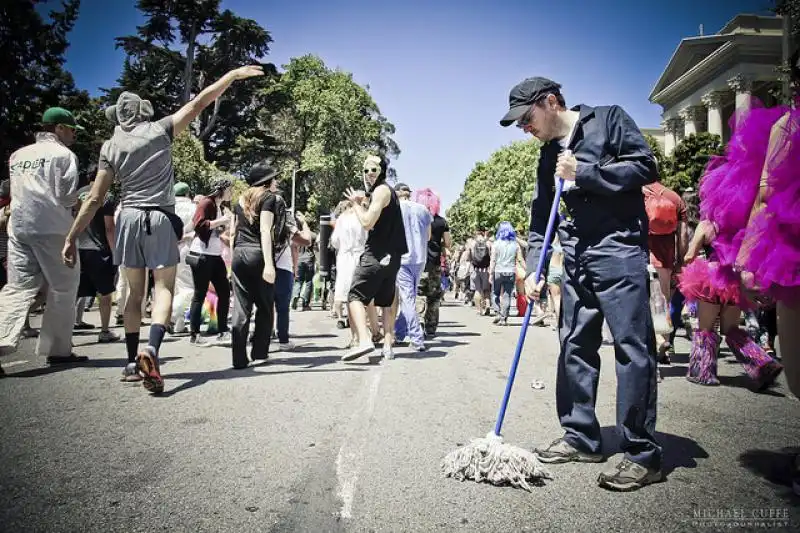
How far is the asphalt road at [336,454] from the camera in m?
2.20

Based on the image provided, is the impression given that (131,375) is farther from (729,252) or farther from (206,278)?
(729,252)

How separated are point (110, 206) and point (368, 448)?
245 inches

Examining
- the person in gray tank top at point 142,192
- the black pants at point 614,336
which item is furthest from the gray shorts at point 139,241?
the black pants at point 614,336

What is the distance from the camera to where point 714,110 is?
138 ft

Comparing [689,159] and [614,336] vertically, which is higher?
[689,159]

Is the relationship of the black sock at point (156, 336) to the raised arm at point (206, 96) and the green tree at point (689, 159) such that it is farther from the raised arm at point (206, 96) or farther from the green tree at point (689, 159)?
the green tree at point (689, 159)

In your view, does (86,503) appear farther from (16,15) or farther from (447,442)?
(16,15)

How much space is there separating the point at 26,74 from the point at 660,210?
19959 mm

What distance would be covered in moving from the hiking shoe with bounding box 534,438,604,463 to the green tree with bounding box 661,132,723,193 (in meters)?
31.7

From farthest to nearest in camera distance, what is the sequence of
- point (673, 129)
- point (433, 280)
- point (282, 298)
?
point (673, 129), point (433, 280), point (282, 298)

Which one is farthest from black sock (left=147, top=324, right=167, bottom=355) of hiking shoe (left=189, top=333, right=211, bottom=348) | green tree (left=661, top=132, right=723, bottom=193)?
green tree (left=661, top=132, right=723, bottom=193)

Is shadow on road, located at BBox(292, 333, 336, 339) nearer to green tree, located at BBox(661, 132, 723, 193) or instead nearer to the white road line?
the white road line

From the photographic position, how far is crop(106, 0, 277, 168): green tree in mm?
36781

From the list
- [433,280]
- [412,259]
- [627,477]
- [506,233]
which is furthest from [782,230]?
[506,233]
